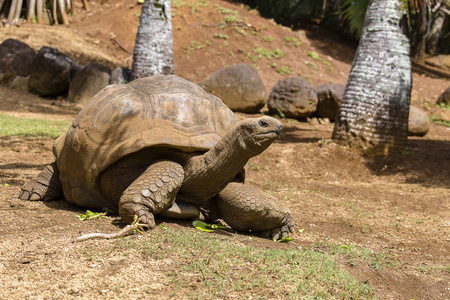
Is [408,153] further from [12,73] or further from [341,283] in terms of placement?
[12,73]

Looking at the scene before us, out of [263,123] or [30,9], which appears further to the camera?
[30,9]

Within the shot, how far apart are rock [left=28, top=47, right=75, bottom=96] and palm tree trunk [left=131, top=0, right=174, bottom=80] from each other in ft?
6.66

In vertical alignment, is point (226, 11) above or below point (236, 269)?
above

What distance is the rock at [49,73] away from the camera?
33.4 ft

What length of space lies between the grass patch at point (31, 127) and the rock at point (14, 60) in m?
2.62

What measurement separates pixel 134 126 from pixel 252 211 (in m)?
0.98

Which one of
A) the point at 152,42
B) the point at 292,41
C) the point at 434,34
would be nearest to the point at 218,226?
the point at 152,42

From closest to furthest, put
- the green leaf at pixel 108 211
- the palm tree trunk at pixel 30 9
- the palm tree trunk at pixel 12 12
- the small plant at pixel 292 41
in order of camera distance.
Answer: the green leaf at pixel 108 211, the palm tree trunk at pixel 12 12, the palm tree trunk at pixel 30 9, the small plant at pixel 292 41

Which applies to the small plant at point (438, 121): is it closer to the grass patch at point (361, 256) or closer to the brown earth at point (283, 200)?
the brown earth at point (283, 200)

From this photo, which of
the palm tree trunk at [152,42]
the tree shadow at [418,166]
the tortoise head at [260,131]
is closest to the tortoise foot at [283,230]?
the tortoise head at [260,131]

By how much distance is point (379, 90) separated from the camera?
7.30 m

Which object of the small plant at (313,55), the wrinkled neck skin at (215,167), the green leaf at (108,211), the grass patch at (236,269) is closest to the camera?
the grass patch at (236,269)

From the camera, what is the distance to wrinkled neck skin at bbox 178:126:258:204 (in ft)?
9.68

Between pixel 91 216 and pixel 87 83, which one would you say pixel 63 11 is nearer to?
pixel 87 83
